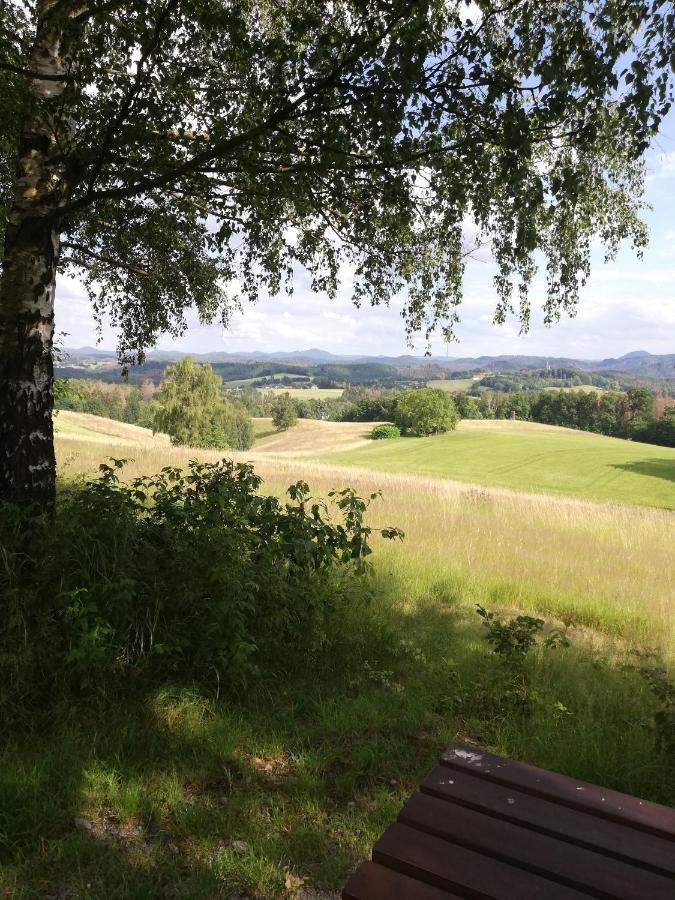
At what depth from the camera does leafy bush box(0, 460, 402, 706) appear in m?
3.62

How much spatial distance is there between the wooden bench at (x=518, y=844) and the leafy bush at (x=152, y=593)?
1.99 metres

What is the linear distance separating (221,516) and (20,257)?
2.66 metres

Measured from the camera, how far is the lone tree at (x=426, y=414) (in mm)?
87250

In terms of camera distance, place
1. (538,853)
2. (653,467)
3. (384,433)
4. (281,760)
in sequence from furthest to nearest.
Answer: (384,433) → (653,467) → (281,760) → (538,853)

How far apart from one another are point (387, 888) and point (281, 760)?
1.87 m

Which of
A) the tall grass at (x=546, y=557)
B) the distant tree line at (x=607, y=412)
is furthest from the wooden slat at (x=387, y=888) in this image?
the distant tree line at (x=607, y=412)

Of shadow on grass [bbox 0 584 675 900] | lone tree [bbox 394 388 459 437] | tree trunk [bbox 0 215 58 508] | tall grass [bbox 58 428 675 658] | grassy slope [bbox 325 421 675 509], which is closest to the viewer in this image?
shadow on grass [bbox 0 584 675 900]

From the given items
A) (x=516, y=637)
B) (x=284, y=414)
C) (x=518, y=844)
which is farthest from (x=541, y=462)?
(x=284, y=414)

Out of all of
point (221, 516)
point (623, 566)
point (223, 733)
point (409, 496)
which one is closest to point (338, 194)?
point (221, 516)

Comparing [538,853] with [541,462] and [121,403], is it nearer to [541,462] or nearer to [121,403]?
[541,462]

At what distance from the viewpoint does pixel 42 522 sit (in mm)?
4105

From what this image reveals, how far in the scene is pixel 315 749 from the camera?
3572 mm

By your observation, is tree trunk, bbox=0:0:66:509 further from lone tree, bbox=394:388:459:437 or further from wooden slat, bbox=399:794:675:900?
lone tree, bbox=394:388:459:437

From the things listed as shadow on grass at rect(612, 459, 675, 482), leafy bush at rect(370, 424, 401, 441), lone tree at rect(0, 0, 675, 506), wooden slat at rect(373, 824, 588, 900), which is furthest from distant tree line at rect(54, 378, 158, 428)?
wooden slat at rect(373, 824, 588, 900)
